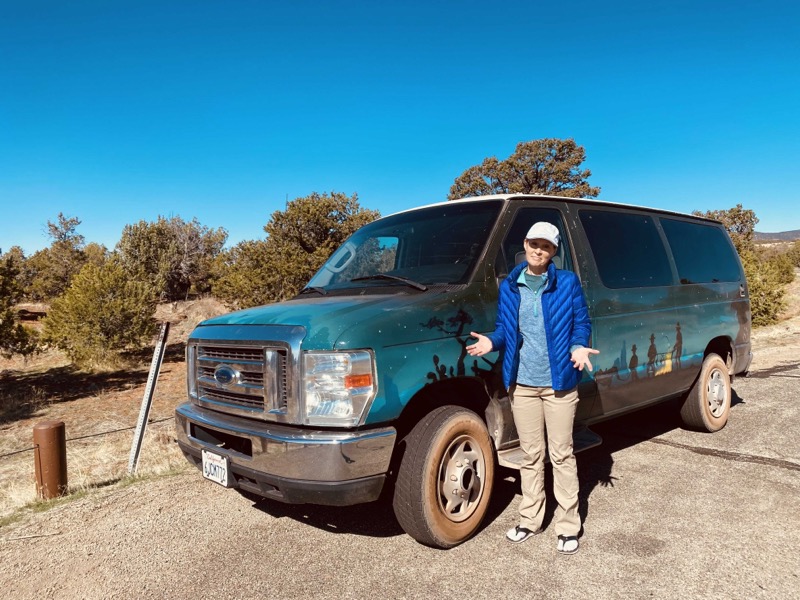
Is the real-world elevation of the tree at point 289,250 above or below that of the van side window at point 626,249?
above

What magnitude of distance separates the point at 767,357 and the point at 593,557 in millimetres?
10223

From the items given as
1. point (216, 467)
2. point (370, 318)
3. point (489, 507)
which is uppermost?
point (370, 318)

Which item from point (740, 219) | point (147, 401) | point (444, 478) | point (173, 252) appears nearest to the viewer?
point (444, 478)

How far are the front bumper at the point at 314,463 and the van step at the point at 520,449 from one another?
34.6 inches

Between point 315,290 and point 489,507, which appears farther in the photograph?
point 315,290

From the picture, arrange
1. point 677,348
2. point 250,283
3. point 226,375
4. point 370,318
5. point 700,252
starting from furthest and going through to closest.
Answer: point 250,283
point 700,252
point 677,348
point 226,375
point 370,318

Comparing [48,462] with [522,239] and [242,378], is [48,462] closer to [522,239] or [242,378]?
[242,378]

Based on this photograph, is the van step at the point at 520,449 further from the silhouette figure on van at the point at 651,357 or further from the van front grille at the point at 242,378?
the van front grille at the point at 242,378

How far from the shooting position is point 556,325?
303 cm

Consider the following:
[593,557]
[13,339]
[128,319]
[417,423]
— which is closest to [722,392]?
[593,557]

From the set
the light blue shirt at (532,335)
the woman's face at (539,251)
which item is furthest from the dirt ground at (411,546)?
the woman's face at (539,251)

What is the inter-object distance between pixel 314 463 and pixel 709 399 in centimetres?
457

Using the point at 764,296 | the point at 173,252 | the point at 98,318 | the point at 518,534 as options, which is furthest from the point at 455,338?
the point at 173,252

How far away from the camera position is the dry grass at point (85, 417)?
5340mm
